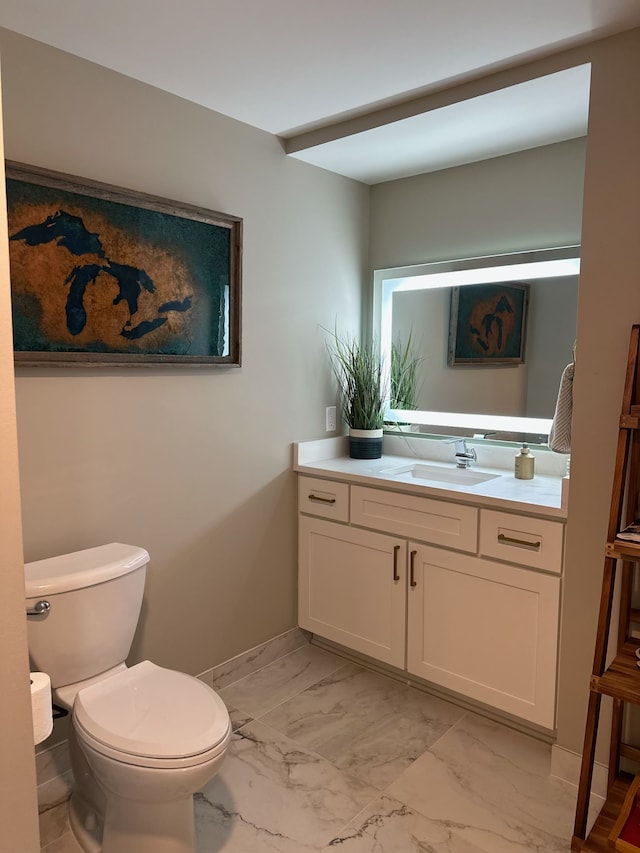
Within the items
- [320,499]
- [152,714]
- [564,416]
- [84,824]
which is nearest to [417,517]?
[320,499]

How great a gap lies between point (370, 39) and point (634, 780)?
229 centimetres

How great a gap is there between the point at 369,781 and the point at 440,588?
0.71 m

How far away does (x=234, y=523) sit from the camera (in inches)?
103

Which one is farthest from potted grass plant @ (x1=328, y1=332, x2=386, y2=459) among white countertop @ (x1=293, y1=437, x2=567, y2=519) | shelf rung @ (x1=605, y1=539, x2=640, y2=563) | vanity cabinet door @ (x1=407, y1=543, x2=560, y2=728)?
shelf rung @ (x1=605, y1=539, x2=640, y2=563)

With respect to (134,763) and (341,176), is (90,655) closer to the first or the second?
(134,763)

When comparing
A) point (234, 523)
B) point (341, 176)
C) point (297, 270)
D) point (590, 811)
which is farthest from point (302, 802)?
point (341, 176)

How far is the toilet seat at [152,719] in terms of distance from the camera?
155 cm

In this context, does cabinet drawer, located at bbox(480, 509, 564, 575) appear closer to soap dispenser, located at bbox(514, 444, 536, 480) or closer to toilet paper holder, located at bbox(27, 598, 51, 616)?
soap dispenser, located at bbox(514, 444, 536, 480)

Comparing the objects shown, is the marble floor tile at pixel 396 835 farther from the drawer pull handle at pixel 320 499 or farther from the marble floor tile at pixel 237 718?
the drawer pull handle at pixel 320 499

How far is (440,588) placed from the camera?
241cm

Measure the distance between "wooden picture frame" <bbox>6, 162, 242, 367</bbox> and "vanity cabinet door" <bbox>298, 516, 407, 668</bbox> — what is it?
89 cm

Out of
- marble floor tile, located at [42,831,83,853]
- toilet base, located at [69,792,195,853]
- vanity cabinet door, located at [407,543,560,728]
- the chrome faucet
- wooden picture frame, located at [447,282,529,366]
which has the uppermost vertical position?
wooden picture frame, located at [447,282,529,366]

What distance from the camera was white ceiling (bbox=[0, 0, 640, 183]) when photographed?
Result: 1.71m

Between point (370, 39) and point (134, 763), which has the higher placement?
point (370, 39)
